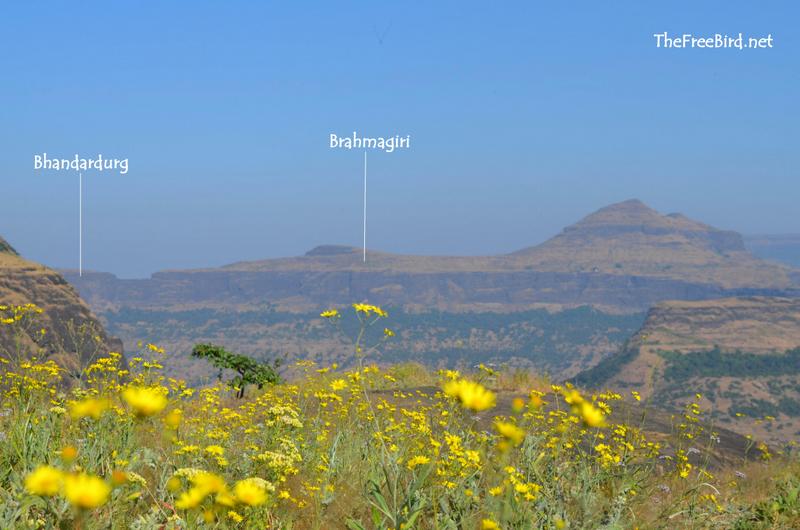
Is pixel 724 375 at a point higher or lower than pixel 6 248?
lower

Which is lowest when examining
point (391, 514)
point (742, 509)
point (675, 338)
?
point (675, 338)

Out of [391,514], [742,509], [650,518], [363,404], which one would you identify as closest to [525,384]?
[363,404]

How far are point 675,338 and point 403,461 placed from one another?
208 meters

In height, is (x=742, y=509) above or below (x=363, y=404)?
below

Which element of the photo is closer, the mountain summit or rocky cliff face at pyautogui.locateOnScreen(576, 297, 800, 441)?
the mountain summit

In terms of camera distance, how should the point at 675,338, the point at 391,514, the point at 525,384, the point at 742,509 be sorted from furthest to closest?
1. the point at 675,338
2. the point at 525,384
3. the point at 742,509
4. the point at 391,514

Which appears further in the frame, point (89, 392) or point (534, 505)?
point (89, 392)

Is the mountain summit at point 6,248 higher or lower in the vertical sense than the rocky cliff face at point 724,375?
higher

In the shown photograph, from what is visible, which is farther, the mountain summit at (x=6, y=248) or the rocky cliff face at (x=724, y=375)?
the rocky cliff face at (x=724, y=375)

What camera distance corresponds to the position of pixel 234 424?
7141 mm

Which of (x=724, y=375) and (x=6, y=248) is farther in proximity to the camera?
Result: (x=724, y=375)

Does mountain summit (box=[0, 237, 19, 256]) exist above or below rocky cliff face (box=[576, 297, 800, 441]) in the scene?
above

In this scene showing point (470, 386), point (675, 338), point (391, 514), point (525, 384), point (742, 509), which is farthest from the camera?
point (675, 338)

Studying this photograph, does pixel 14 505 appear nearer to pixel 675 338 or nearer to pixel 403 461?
pixel 403 461
